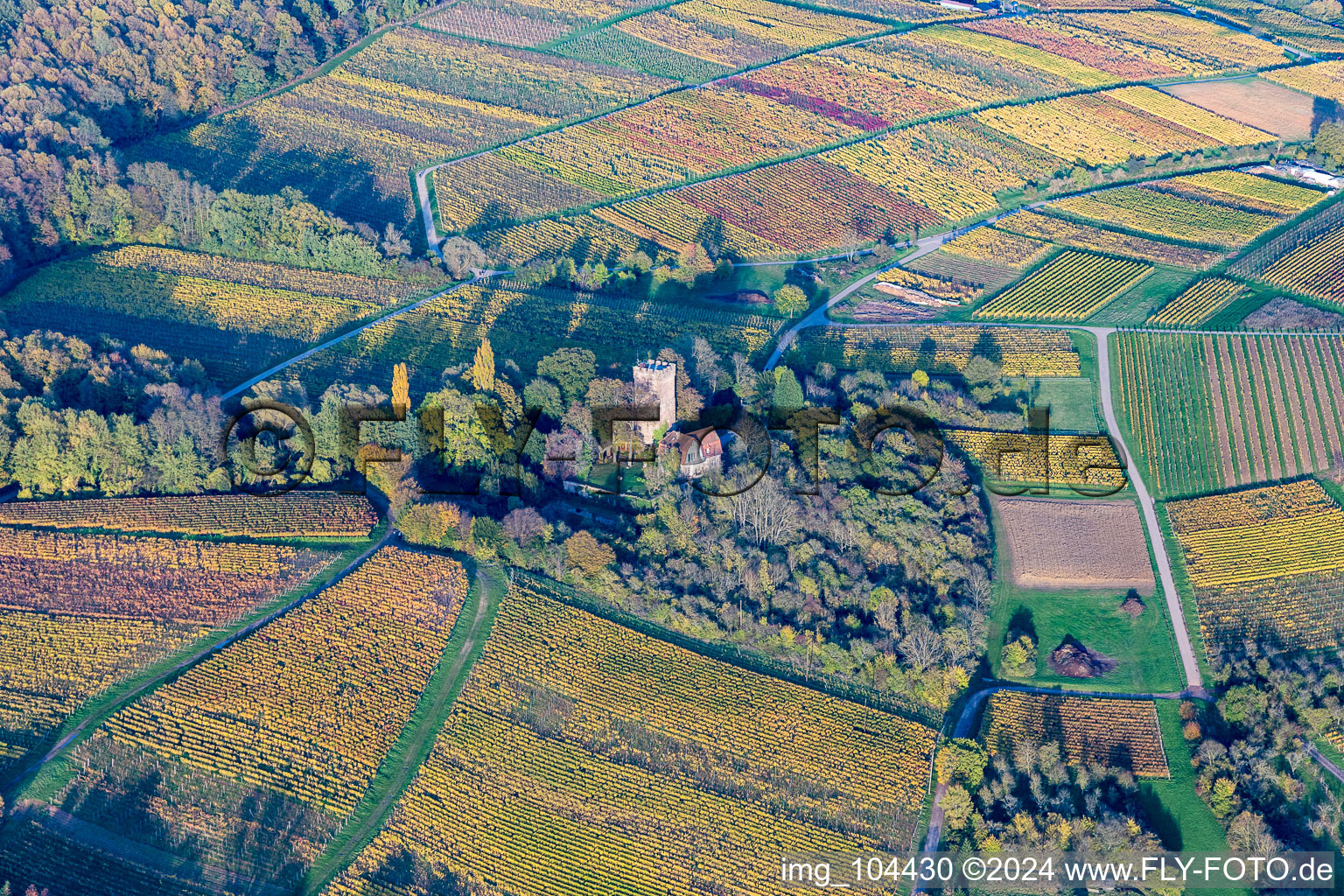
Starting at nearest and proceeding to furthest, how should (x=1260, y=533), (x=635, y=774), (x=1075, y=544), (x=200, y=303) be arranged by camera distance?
(x=635, y=774) → (x=1075, y=544) → (x=1260, y=533) → (x=200, y=303)

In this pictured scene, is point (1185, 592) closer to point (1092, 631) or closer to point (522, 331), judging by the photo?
point (1092, 631)

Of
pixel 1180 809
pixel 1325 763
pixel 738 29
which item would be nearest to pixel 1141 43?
pixel 738 29

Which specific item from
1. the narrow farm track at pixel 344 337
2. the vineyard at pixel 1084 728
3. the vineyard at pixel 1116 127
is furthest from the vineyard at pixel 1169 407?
the narrow farm track at pixel 344 337

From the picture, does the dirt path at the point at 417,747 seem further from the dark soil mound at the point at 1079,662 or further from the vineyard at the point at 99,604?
the dark soil mound at the point at 1079,662

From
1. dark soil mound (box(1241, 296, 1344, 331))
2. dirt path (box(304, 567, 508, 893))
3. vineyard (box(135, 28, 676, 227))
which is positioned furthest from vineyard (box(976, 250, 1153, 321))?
vineyard (box(135, 28, 676, 227))

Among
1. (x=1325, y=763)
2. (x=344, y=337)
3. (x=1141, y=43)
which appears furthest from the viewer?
(x=1141, y=43)

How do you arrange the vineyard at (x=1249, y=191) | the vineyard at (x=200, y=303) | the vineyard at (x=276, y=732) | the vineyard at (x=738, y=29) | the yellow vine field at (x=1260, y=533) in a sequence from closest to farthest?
the vineyard at (x=276, y=732) → the yellow vine field at (x=1260, y=533) → the vineyard at (x=200, y=303) → the vineyard at (x=1249, y=191) → the vineyard at (x=738, y=29)
